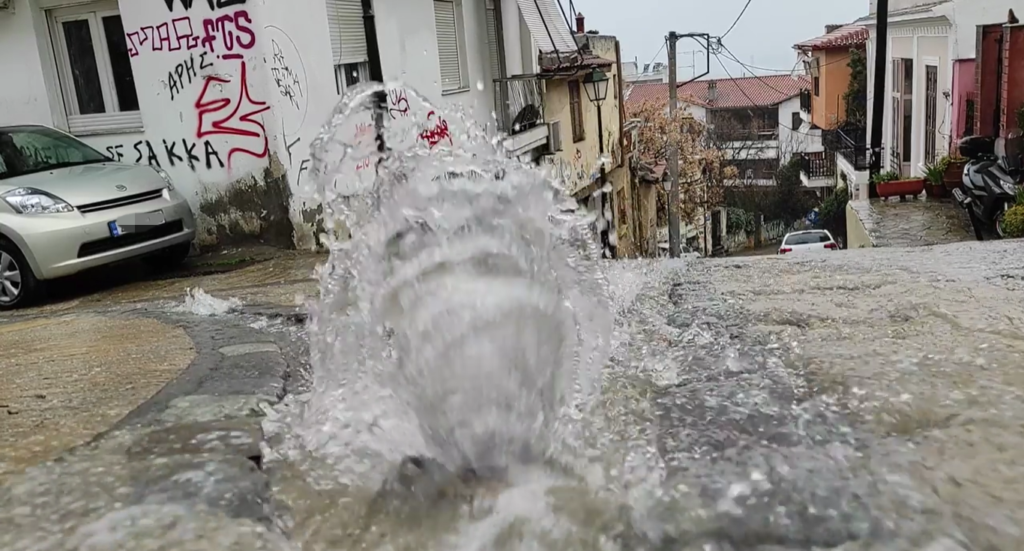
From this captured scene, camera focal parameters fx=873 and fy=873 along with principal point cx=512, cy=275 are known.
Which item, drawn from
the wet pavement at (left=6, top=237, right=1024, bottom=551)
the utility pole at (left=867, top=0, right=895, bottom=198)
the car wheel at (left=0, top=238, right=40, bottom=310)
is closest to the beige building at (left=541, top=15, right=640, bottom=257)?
the utility pole at (left=867, top=0, right=895, bottom=198)

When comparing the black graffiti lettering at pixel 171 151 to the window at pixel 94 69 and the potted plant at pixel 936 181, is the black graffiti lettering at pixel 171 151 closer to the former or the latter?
the window at pixel 94 69

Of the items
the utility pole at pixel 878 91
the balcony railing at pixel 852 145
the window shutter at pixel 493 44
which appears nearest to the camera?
the window shutter at pixel 493 44

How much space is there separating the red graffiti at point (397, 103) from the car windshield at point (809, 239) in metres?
14.8

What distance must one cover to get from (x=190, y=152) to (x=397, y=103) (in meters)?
2.48

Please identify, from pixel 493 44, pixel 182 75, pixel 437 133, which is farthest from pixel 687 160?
pixel 182 75

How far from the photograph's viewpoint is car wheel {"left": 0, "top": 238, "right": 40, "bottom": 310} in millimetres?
7062

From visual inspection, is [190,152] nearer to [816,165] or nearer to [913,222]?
[913,222]

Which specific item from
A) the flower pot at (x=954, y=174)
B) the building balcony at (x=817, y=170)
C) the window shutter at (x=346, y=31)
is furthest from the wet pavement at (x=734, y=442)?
the building balcony at (x=817, y=170)

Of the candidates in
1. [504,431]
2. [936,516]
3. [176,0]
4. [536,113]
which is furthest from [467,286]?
[536,113]

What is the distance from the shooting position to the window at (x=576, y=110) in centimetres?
1798

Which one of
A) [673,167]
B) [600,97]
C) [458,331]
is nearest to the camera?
[458,331]

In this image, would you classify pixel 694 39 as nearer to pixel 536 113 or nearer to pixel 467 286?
pixel 536 113

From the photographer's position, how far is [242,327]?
530 cm

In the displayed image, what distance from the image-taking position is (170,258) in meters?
8.43
